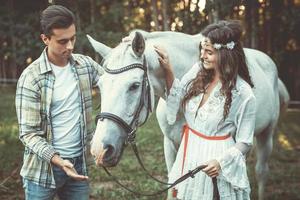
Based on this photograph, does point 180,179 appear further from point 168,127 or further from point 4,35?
point 4,35

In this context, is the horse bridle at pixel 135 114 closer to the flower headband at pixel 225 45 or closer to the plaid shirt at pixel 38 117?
the plaid shirt at pixel 38 117

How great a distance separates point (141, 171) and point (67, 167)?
156 inches

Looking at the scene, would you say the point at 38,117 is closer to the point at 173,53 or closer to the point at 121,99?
the point at 121,99

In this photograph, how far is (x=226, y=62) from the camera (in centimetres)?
253

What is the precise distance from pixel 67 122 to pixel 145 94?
509 millimetres

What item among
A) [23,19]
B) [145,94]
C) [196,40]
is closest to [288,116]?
[196,40]

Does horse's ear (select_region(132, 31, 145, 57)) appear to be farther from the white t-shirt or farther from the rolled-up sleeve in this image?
the rolled-up sleeve

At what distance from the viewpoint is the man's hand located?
2.24 metres

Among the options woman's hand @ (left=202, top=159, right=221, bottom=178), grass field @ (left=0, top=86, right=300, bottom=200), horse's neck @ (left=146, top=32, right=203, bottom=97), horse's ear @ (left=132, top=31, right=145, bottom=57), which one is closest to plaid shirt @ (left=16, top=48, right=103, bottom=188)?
horse's ear @ (left=132, top=31, right=145, bottom=57)

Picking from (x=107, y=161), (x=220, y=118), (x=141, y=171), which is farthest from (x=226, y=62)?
(x=141, y=171)

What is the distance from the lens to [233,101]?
2.50 m

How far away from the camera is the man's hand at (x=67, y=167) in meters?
2.24

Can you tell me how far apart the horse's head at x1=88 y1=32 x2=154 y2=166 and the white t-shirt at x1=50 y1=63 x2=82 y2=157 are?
0.44 ft

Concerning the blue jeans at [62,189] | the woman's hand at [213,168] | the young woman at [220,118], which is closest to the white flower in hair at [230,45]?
the young woman at [220,118]
